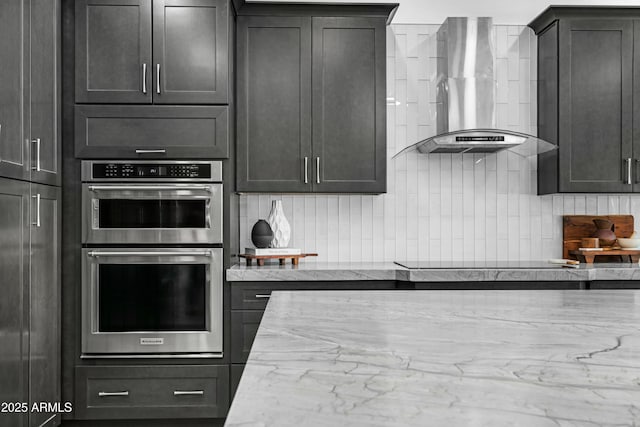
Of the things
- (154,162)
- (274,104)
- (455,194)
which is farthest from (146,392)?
(455,194)

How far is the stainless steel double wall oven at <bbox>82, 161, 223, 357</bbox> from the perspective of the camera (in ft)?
10.0

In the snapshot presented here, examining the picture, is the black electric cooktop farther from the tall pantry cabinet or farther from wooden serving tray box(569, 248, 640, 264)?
the tall pantry cabinet

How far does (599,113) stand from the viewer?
11.5 feet

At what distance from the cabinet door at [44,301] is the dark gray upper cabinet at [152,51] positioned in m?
0.65

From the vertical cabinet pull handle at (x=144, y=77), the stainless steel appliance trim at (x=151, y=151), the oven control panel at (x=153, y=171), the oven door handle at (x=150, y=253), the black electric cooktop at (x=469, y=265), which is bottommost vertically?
the black electric cooktop at (x=469, y=265)

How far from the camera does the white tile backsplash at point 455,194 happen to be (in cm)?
383

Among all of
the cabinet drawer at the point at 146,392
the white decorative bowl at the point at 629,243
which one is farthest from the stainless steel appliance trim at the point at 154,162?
the white decorative bowl at the point at 629,243

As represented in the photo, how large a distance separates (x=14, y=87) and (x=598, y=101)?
3.13m

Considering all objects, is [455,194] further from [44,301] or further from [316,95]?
[44,301]

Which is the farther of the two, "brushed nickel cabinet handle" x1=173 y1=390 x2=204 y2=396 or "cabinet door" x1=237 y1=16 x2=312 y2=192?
"cabinet door" x1=237 y1=16 x2=312 y2=192

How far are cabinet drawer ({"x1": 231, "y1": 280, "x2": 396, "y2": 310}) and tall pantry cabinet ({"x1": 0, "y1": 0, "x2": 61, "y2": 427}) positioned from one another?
2.99 ft

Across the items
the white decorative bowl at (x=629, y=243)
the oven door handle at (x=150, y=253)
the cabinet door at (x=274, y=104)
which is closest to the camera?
the oven door handle at (x=150, y=253)

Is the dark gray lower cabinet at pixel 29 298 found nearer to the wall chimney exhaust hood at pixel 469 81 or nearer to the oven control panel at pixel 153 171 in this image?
the oven control panel at pixel 153 171

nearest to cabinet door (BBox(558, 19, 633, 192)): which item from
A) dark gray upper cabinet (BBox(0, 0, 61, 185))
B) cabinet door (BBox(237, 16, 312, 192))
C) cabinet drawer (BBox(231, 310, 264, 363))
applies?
cabinet door (BBox(237, 16, 312, 192))
